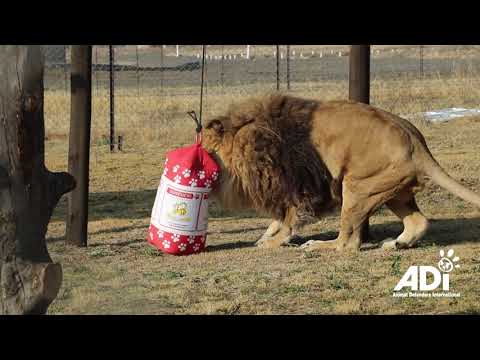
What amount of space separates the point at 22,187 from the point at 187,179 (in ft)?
9.47

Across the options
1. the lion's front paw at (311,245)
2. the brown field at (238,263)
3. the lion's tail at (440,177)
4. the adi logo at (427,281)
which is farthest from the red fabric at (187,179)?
the adi logo at (427,281)

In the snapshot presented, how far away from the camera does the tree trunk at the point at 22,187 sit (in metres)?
5.22

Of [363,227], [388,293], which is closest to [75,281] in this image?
[388,293]

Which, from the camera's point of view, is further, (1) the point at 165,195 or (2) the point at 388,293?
(1) the point at 165,195

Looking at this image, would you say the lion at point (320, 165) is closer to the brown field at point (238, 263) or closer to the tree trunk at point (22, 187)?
the brown field at point (238, 263)

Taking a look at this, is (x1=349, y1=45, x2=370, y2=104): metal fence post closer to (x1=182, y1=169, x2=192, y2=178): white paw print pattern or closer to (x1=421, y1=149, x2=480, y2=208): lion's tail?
(x1=421, y1=149, x2=480, y2=208): lion's tail

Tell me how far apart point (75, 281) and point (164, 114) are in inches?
473

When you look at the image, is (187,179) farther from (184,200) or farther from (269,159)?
(269,159)

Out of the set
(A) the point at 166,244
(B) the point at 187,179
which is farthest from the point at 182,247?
(B) the point at 187,179

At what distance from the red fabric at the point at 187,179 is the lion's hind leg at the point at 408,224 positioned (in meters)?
1.70

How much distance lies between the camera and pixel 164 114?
61.3 feet

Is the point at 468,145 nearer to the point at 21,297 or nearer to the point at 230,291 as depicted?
the point at 230,291

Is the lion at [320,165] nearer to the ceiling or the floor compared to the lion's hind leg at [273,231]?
nearer to the ceiling

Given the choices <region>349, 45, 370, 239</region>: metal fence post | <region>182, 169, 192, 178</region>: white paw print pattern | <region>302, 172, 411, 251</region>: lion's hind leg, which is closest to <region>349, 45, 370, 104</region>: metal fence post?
<region>349, 45, 370, 239</region>: metal fence post
